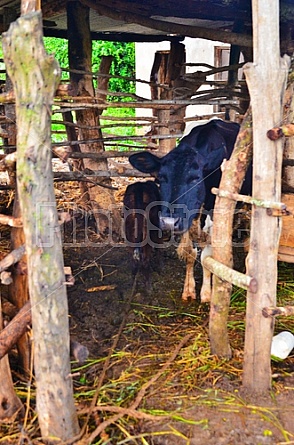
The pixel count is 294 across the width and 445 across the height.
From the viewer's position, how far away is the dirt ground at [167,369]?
114 inches

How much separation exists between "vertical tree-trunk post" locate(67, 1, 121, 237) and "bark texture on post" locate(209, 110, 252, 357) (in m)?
2.58

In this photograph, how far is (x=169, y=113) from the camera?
7.31 meters

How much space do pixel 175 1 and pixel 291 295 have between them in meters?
3.10

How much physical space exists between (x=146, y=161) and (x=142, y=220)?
0.59 meters

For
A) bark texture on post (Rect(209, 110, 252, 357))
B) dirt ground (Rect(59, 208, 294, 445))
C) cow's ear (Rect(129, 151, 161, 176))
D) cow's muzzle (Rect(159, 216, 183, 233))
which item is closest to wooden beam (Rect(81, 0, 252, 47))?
cow's ear (Rect(129, 151, 161, 176))

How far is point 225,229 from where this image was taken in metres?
3.39

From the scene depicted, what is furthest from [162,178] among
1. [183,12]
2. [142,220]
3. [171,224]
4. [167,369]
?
[167,369]

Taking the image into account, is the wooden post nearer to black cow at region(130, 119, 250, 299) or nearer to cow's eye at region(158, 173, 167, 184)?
black cow at region(130, 119, 250, 299)

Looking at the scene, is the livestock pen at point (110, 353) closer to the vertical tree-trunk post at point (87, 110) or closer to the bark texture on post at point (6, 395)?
the bark texture on post at point (6, 395)

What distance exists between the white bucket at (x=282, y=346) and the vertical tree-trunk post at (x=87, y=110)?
3192 mm

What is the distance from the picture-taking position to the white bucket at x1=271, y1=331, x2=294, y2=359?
3557mm

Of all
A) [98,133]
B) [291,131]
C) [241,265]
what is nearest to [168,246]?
[241,265]

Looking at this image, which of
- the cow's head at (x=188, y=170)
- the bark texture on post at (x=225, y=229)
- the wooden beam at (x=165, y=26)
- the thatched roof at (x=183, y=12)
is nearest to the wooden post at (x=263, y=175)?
the bark texture on post at (x=225, y=229)

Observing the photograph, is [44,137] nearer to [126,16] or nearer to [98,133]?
[126,16]
